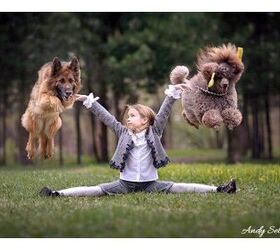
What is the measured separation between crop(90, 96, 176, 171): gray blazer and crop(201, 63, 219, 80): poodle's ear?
54 centimetres

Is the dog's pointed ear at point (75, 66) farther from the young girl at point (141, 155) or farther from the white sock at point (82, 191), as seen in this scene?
the white sock at point (82, 191)

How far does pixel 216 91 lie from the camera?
731 centimetres

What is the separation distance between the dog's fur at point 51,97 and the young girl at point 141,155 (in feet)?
0.87

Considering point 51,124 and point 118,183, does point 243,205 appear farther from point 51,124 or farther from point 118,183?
point 51,124

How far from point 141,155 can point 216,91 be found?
1251mm

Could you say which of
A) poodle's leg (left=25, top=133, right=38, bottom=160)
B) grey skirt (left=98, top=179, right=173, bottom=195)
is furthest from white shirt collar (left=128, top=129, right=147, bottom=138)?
poodle's leg (left=25, top=133, right=38, bottom=160)

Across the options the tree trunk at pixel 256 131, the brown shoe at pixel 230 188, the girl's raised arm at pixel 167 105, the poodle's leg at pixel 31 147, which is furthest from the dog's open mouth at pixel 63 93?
the tree trunk at pixel 256 131

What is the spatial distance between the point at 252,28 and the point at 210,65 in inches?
352

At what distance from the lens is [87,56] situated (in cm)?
1669

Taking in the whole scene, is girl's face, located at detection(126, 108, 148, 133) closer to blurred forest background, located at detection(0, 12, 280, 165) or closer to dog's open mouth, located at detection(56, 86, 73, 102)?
dog's open mouth, located at detection(56, 86, 73, 102)

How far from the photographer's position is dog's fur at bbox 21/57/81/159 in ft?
24.4

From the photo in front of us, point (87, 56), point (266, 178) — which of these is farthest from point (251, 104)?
point (266, 178)

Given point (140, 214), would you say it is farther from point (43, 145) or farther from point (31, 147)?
point (31, 147)
